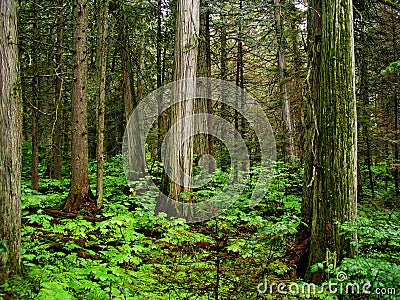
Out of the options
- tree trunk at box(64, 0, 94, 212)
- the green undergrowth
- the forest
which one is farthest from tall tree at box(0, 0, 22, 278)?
tree trunk at box(64, 0, 94, 212)

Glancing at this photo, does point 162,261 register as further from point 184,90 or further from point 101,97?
point 101,97

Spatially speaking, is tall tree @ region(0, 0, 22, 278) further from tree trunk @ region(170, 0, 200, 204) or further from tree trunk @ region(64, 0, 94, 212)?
tree trunk @ region(64, 0, 94, 212)

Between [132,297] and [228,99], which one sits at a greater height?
[228,99]

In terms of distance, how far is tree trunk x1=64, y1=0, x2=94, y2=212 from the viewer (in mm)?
8586

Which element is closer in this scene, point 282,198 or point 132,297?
point 132,297

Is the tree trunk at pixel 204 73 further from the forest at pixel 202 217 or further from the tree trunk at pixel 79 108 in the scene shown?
the tree trunk at pixel 79 108

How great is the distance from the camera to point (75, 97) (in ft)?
28.7

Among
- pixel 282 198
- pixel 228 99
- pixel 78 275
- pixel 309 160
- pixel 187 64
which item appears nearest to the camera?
pixel 78 275

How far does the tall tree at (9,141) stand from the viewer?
152 inches

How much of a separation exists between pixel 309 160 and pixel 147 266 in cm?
296

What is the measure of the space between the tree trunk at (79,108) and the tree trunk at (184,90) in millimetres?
2363

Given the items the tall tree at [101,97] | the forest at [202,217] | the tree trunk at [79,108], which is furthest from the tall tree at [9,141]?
the tree trunk at [79,108]

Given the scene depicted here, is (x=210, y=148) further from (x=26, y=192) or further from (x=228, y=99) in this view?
(x=26, y=192)

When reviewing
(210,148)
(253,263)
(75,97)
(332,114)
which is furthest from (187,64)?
(210,148)
